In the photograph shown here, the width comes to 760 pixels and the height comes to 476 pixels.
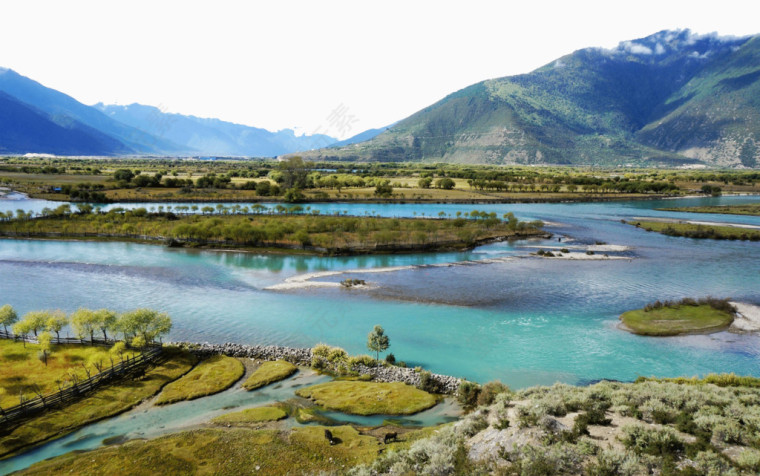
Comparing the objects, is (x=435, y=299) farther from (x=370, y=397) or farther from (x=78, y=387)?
(x=78, y=387)

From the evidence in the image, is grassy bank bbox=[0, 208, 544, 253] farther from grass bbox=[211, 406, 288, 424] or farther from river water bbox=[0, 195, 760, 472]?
grass bbox=[211, 406, 288, 424]

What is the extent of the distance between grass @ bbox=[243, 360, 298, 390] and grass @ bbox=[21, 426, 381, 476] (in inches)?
244

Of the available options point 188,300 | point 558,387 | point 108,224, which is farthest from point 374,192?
point 558,387

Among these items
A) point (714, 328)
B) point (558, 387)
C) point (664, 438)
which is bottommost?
point (714, 328)

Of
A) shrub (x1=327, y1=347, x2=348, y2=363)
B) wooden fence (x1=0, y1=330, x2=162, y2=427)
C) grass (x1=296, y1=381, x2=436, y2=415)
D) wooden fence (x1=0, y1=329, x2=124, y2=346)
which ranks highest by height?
wooden fence (x1=0, y1=329, x2=124, y2=346)

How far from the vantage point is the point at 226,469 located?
21.5 m

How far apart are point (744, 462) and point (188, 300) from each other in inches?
2052

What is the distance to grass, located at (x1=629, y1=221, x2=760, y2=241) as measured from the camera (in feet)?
306

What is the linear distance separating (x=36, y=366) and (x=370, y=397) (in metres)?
25.7

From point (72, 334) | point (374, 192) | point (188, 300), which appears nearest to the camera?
point (72, 334)

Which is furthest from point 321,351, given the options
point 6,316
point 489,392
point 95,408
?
point 6,316

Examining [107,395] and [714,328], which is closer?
[107,395]

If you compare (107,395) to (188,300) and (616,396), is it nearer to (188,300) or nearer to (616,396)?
(188,300)

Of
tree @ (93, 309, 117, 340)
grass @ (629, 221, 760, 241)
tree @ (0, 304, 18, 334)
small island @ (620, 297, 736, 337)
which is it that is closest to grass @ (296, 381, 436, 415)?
tree @ (93, 309, 117, 340)
